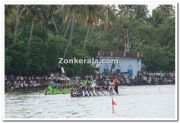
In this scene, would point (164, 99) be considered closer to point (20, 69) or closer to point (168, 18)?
point (168, 18)

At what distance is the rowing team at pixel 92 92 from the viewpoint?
23.7 metres

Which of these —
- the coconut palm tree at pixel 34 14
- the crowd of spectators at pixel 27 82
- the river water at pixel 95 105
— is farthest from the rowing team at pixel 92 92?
the coconut palm tree at pixel 34 14

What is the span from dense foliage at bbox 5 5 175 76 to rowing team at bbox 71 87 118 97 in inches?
36.2

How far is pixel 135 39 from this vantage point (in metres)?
24.2

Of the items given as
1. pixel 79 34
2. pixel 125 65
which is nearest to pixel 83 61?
pixel 79 34

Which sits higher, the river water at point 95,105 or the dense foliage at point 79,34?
the dense foliage at point 79,34

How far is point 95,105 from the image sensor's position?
79.2 feet

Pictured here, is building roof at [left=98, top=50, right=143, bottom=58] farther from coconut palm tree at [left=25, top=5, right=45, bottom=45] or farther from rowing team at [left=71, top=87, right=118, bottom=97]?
coconut palm tree at [left=25, top=5, right=45, bottom=45]

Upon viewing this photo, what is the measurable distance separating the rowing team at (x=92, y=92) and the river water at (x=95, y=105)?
0.14m

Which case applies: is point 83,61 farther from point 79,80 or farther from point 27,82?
point 27,82

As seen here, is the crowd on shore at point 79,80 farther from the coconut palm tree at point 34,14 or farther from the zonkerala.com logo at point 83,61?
the coconut palm tree at point 34,14

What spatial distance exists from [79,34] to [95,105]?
1892mm
